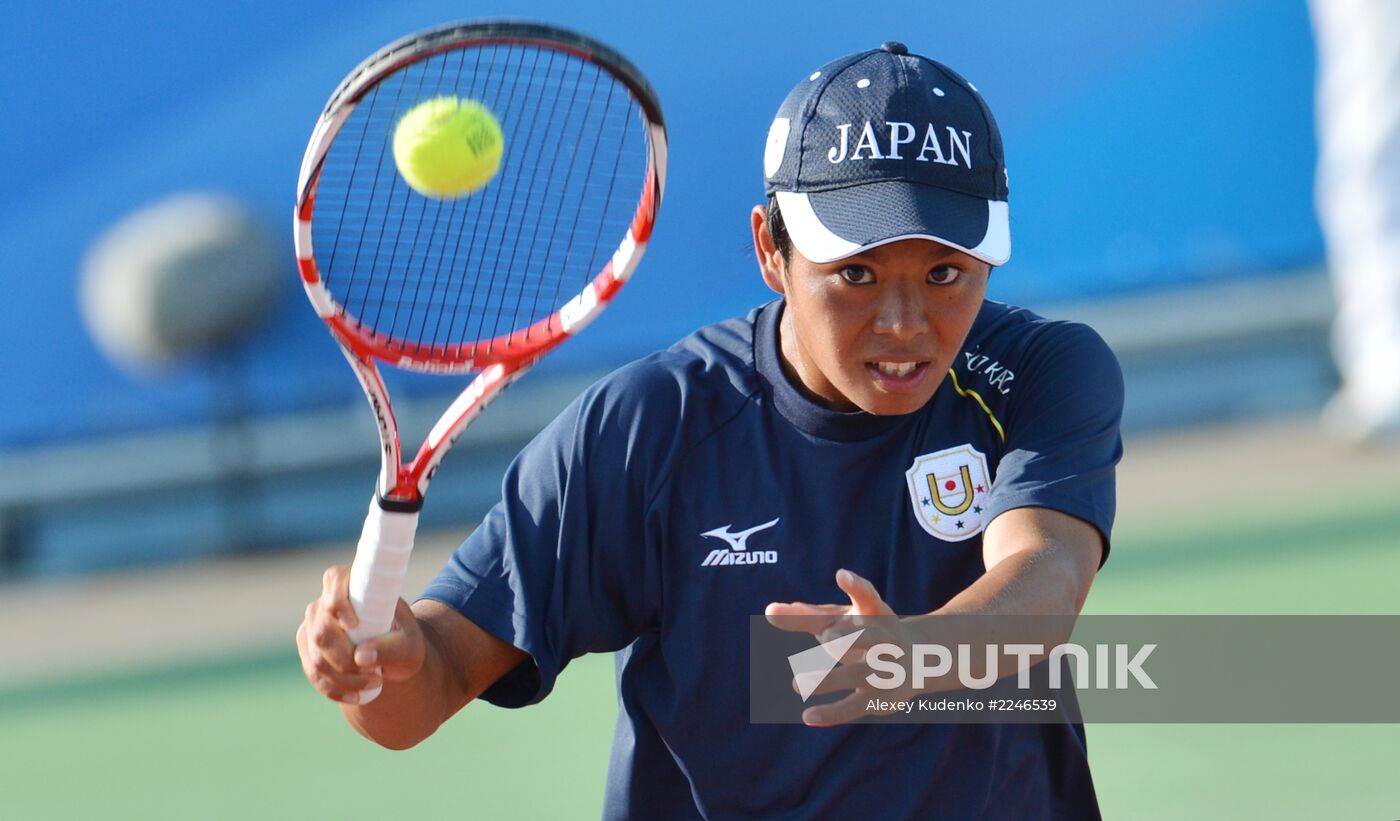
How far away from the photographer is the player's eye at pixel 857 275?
8.09 ft


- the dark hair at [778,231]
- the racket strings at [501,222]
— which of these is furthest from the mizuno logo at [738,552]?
the racket strings at [501,222]

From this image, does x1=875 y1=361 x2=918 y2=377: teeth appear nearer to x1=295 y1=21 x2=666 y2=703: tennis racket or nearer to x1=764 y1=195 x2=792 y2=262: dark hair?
x1=764 y1=195 x2=792 y2=262: dark hair

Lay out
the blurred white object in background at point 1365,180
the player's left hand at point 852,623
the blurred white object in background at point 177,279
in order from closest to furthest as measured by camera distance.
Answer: the player's left hand at point 852,623
the blurred white object in background at point 1365,180
the blurred white object in background at point 177,279

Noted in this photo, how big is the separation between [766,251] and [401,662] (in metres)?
0.81

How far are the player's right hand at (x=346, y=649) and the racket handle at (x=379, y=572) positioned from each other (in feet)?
0.04

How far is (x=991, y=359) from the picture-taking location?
2600 mm

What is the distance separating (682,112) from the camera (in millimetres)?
8820

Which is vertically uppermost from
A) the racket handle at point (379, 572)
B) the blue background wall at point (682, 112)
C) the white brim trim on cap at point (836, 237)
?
the blue background wall at point (682, 112)

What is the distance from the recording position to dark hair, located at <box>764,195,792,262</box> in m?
2.61

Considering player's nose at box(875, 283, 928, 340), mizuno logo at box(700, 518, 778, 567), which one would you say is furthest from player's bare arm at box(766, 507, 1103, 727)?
player's nose at box(875, 283, 928, 340)

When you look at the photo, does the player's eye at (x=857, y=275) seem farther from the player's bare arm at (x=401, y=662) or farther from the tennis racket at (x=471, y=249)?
the player's bare arm at (x=401, y=662)

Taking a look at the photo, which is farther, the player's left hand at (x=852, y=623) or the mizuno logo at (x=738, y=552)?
the mizuno logo at (x=738, y=552)

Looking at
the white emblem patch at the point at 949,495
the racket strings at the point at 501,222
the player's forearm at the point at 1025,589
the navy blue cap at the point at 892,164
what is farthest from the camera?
the racket strings at the point at 501,222

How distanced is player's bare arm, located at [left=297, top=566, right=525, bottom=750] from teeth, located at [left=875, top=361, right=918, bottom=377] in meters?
0.65
